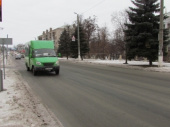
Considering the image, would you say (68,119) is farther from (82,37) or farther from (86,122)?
(82,37)

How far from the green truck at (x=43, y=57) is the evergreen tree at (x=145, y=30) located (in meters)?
9.45

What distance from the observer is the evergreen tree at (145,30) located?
2108cm

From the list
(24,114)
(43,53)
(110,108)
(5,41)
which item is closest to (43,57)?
(43,53)

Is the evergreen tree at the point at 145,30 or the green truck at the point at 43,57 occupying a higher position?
the evergreen tree at the point at 145,30

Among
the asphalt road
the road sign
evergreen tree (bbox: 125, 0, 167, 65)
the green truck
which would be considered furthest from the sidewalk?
evergreen tree (bbox: 125, 0, 167, 65)

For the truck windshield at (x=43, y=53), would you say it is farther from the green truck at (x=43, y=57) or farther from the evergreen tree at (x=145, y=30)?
the evergreen tree at (x=145, y=30)

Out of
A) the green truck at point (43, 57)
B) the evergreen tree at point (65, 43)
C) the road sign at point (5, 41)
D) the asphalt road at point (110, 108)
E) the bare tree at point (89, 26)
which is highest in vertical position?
the bare tree at point (89, 26)

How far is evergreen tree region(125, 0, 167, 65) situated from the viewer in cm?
2108

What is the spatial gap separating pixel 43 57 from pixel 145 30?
11.7m

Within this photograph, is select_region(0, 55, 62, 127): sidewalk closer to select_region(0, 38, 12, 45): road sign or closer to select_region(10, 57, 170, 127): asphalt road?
select_region(10, 57, 170, 127): asphalt road

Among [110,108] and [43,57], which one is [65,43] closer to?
[43,57]

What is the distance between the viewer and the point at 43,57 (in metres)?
15.5

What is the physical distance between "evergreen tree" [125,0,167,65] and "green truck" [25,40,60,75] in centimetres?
945

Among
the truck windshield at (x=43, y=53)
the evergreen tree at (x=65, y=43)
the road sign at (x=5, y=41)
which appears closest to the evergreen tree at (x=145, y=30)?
the truck windshield at (x=43, y=53)
